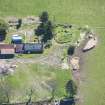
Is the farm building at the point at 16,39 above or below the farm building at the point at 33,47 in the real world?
above

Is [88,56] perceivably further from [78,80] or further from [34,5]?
[34,5]

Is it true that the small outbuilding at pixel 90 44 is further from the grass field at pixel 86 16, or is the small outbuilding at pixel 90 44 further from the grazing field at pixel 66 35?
the grazing field at pixel 66 35

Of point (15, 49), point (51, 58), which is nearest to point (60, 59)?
point (51, 58)

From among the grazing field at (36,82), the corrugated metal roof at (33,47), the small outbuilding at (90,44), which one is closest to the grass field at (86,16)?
the small outbuilding at (90,44)

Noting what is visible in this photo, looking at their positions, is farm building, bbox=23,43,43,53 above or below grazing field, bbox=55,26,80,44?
below

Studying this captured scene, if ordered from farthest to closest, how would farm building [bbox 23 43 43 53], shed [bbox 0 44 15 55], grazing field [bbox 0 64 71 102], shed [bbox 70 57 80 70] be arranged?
shed [bbox 70 57 80 70] < farm building [bbox 23 43 43 53] < shed [bbox 0 44 15 55] < grazing field [bbox 0 64 71 102]

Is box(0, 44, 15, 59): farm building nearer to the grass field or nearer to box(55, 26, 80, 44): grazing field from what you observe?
the grass field

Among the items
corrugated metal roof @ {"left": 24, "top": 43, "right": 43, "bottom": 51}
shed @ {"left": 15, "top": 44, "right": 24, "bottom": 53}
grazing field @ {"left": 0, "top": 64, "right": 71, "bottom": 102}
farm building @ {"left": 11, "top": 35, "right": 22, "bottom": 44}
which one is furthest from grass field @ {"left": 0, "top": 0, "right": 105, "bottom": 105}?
shed @ {"left": 15, "top": 44, "right": 24, "bottom": 53}
